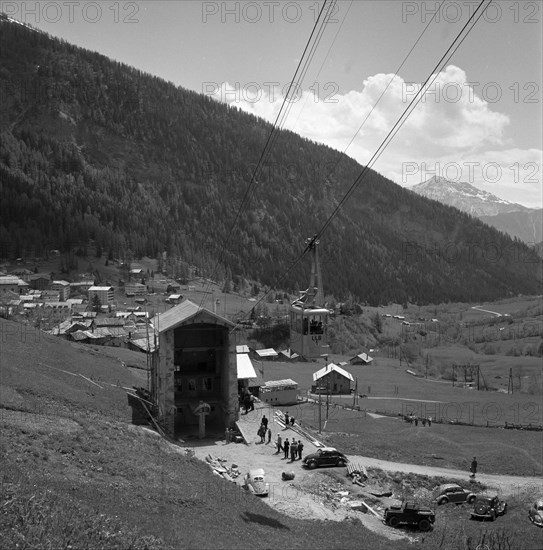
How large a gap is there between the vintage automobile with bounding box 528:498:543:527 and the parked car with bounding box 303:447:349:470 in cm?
870

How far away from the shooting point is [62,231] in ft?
Result: 607

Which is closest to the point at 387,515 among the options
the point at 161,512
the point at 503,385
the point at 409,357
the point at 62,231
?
the point at 161,512

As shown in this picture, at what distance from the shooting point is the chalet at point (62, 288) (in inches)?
5212

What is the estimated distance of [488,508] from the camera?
82.3ft

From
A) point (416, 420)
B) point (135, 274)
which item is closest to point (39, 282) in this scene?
point (135, 274)

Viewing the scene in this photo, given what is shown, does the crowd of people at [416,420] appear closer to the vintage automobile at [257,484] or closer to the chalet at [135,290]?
the vintage automobile at [257,484]

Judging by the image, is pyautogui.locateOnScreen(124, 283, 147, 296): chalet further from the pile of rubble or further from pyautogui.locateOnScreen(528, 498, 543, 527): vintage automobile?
pyautogui.locateOnScreen(528, 498, 543, 527): vintage automobile

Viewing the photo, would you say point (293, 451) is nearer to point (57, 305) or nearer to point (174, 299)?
point (57, 305)

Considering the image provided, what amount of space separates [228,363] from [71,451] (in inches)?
681

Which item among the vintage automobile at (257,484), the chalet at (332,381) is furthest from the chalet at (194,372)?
the chalet at (332,381)

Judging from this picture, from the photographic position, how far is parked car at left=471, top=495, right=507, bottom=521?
24859 millimetres

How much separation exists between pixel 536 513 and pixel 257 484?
1312cm

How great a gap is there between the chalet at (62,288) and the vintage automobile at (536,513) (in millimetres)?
121099

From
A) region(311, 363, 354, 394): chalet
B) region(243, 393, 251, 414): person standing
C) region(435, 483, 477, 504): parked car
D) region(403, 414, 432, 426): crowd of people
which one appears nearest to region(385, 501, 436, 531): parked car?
region(435, 483, 477, 504): parked car
